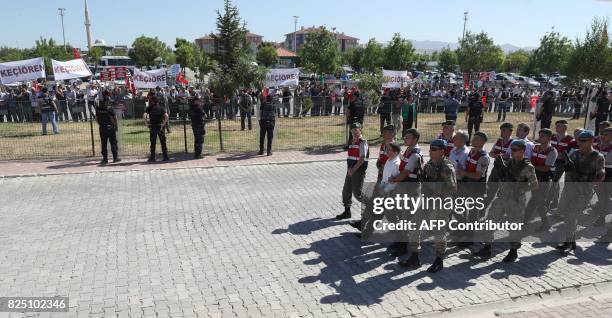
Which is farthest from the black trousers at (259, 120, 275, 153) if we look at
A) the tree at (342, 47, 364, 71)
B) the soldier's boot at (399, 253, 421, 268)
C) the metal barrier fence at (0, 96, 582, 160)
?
the tree at (342, 47, 364, 71)

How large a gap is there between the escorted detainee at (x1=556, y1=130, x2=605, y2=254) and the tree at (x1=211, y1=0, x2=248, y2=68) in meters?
22.0

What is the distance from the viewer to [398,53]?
43312mm

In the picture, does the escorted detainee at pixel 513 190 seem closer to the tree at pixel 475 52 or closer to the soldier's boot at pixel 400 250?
the soldier's boot at pixel 400 250

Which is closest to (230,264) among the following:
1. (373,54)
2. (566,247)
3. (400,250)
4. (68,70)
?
(400,250)

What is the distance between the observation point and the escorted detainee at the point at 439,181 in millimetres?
5801

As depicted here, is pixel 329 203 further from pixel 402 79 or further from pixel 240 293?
pixel 402 79

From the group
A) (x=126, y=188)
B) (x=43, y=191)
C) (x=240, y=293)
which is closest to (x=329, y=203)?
(x=240, y=293)

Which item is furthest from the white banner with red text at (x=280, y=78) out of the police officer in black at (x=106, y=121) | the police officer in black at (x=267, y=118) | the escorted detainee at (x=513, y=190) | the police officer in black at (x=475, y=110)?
the escorted detainee at (x=513, y=190)

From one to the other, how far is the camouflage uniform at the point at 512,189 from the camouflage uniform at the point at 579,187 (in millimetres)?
864

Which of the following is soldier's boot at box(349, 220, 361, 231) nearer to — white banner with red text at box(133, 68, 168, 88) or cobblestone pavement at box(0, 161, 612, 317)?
cobblestone pavement at box(0, 161, 612, 317)

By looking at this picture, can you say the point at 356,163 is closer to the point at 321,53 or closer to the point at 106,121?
the point at 106,121

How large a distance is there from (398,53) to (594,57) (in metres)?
17.9

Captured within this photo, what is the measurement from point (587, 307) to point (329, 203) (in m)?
4.86

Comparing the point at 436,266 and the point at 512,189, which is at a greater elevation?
the point at 512,189
